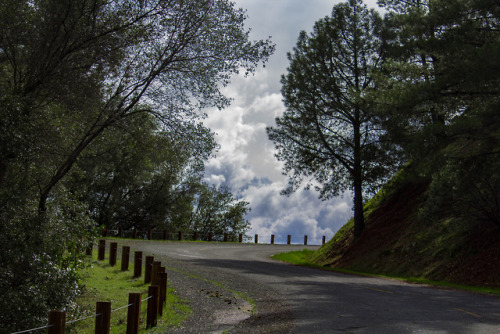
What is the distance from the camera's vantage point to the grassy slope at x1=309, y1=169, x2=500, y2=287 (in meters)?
18.7

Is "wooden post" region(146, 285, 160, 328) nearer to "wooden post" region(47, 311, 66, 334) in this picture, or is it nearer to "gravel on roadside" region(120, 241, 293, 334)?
"gravel on roadside" region(120, 241, 293, 334)

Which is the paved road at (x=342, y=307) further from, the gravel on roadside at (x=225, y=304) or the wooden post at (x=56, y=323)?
the wooden post at (x=56, y=323)

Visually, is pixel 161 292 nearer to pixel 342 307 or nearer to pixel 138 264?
pixel 342 307

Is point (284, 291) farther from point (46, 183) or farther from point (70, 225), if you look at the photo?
point (46, 183)

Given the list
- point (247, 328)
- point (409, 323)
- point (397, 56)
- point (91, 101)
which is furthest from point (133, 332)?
point (397, 56)

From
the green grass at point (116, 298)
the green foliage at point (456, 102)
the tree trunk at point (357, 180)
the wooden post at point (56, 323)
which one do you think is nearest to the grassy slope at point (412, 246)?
the tree trunk at point (357, 180)

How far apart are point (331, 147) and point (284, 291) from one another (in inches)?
623

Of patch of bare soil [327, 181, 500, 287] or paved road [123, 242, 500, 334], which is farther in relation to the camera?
patch of bare soil [327, 181, 500, 287]

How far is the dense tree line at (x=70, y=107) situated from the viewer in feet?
37.9

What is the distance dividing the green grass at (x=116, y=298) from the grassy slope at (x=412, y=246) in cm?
1131

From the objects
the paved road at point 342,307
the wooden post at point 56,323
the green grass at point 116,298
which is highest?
the wooden post at point 56,323

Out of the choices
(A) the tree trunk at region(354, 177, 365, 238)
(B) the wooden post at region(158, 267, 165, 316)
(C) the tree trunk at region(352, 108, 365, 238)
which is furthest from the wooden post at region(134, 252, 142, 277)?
(A) the tree trunk at region(354, 177, 365, 238)

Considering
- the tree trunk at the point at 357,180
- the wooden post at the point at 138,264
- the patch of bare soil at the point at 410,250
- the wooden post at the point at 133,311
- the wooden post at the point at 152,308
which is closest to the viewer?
the wooden post at the point at 133,311

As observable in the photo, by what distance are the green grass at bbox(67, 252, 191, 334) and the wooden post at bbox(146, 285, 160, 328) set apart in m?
0.16
